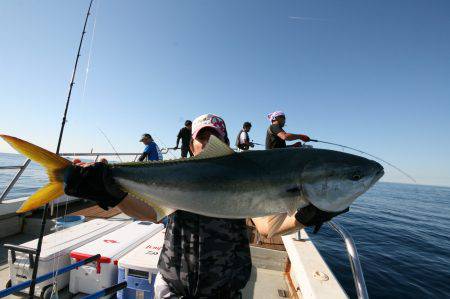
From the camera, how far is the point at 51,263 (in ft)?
14.4

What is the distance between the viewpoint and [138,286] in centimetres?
410

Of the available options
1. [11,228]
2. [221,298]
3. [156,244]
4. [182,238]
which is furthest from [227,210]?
[11,228]

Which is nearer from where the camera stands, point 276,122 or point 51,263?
point 51,263

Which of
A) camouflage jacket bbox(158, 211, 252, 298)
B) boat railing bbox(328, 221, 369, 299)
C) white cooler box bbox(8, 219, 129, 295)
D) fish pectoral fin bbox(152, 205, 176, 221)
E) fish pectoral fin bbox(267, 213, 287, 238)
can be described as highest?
fish pectoral fin bbox(152, 205, 176, 221)

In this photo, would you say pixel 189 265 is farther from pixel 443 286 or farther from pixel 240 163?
pixel 443 286

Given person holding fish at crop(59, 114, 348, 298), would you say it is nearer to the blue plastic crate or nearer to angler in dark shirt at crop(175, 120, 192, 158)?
the blue plastic crate

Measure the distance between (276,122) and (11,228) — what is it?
7.73m

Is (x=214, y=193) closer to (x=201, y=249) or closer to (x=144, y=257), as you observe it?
(x=201, y=249)

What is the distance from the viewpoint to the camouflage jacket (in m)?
2.34

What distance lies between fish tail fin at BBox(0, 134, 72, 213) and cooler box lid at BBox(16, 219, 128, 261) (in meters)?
2.75

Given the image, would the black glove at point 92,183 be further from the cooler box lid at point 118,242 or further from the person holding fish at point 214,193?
the cooler box lid at point 118,242

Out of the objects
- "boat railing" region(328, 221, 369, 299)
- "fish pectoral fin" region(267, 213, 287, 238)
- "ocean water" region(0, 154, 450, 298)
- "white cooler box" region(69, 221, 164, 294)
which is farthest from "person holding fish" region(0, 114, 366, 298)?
"ocean water" region(0, 154, 450, 298)

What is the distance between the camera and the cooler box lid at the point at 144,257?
4055mm

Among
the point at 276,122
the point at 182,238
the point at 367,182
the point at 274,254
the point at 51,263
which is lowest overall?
the point at 274,254
